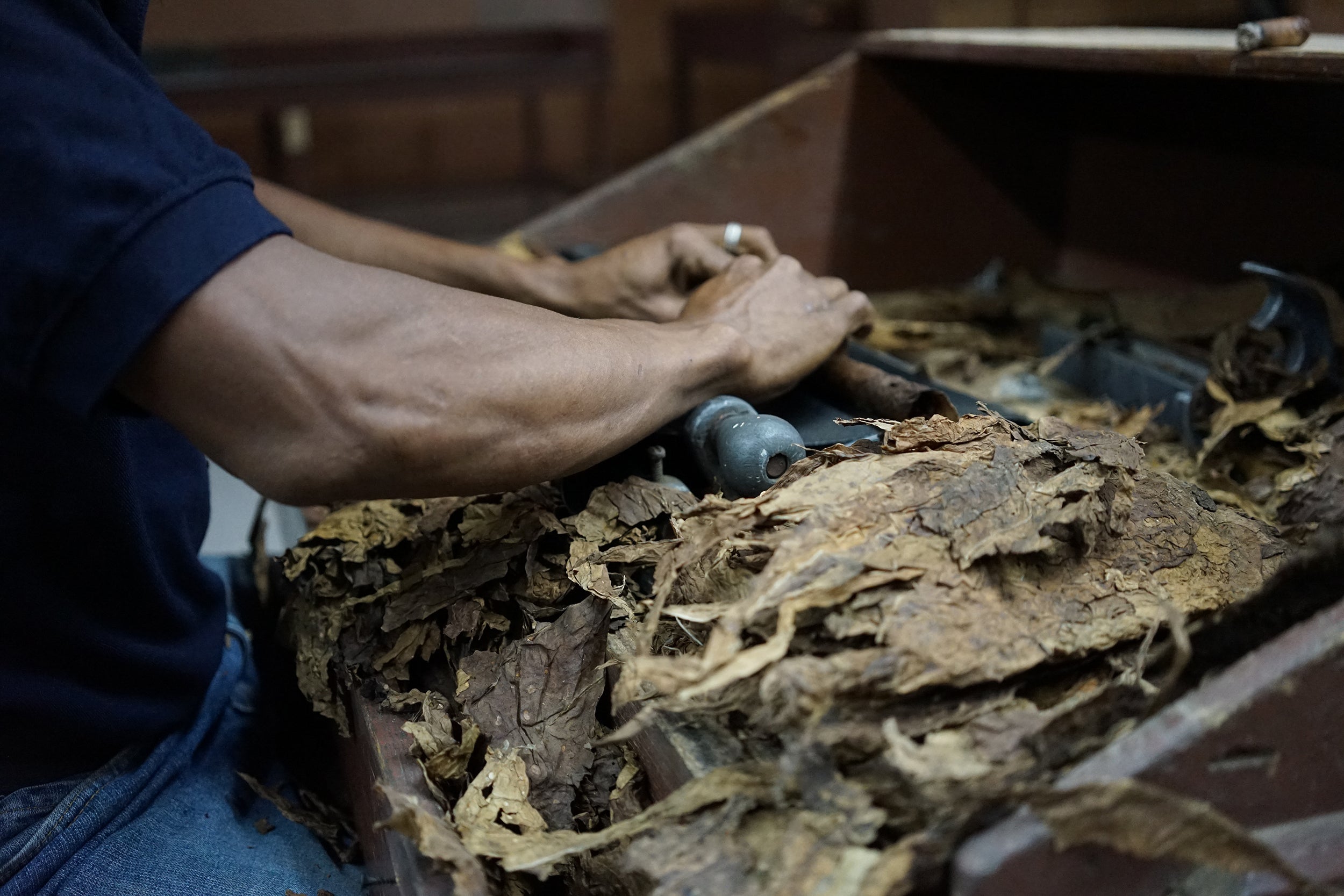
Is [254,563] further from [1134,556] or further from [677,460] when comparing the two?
[1134,556]

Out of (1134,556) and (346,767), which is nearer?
(1134,556)

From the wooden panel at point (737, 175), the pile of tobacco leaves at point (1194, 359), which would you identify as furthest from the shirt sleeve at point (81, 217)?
the wooden panel at point (737, 175)

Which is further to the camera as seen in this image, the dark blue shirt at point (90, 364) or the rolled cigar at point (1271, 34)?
the rolled cigar at point (1271, 34)

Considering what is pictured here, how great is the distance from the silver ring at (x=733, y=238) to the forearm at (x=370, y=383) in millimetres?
506

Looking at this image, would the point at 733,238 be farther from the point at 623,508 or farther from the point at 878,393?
the point at 623,508

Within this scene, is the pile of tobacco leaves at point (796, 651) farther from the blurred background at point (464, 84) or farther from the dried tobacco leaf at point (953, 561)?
the blurred background at point (464, 84)

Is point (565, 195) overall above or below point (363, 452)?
below

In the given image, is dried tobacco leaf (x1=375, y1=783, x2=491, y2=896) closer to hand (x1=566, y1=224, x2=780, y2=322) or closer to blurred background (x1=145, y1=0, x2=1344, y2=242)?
hand (x1=566, y1=224, x2=780, y2=322)

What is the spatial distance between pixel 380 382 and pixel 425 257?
78cm

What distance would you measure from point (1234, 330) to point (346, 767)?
1144 millimetres

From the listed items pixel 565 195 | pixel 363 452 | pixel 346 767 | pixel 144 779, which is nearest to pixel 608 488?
pixel 363 452

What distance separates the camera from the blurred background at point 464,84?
3168 mm

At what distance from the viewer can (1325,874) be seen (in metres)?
0.62

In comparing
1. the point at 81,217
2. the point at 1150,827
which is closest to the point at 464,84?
the point at 81,217
